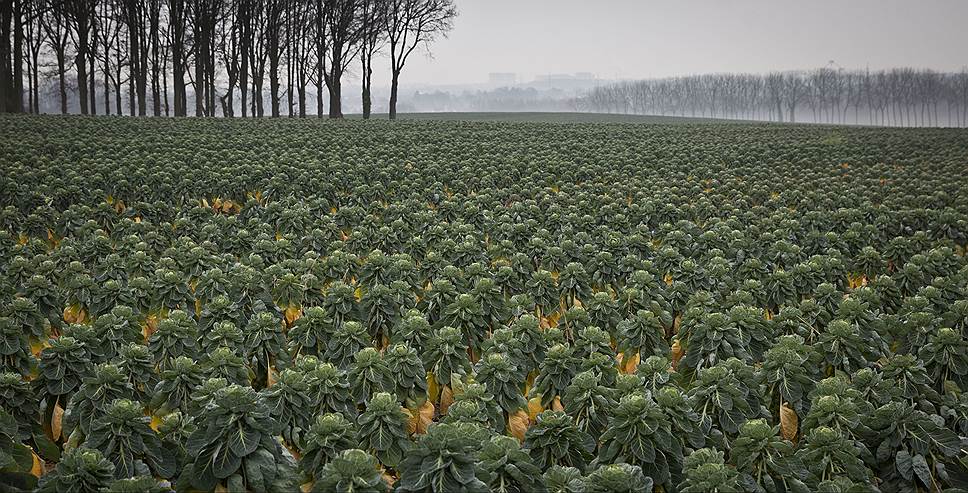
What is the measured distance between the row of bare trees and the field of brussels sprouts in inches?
4584

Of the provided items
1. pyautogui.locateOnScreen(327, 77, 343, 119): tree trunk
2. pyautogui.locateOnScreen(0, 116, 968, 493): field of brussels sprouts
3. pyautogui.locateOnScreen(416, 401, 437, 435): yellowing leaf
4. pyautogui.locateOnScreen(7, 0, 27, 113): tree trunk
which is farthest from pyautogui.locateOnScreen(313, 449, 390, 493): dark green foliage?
pyautogui.locateOnScreen(327, 77, 343, 119): tree trunk

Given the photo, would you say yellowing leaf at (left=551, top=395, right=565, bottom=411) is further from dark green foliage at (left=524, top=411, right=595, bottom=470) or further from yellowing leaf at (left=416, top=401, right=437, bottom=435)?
dark green foliage at (left=524, top=411, right=595, bottom=470)

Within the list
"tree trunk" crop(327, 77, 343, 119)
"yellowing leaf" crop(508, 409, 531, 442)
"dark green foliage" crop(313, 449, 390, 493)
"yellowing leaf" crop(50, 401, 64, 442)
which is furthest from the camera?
"tree trunk" crop(327, 77, 343, 119)

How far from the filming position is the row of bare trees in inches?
4513

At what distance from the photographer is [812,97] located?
124 meters

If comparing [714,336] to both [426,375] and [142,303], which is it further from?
[142,303]

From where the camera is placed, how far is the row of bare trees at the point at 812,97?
11462 centimetres

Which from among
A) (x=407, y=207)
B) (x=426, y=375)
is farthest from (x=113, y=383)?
(x=407, y=207)

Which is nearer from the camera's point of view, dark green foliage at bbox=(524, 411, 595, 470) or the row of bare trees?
dark green foliage at bbox=(524, 411, 595, 470)

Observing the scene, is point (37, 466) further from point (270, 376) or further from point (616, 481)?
point (616, 481)

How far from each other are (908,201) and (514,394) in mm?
12036

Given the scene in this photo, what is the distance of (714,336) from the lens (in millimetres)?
5680

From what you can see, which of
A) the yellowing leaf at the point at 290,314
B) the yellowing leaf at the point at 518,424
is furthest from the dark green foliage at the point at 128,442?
the yellowing leaf at the point at 290,314

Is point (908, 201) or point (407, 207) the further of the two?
point (908, 201)
